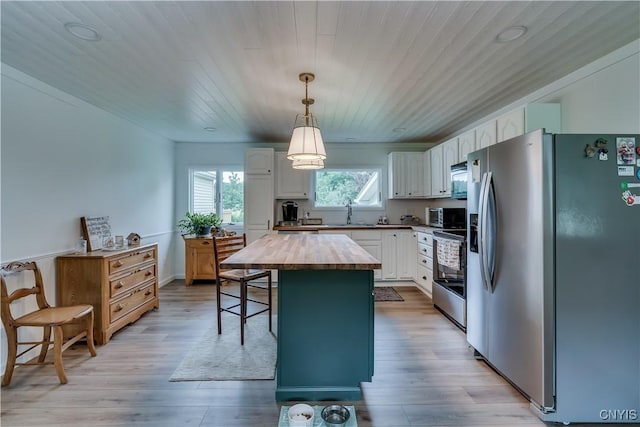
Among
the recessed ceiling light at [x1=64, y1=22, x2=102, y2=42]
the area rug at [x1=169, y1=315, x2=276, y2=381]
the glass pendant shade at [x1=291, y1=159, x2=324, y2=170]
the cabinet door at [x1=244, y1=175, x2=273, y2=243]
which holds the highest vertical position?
the recessed ceiling light at [x1=64, y1=22, x2=102, y2=42]

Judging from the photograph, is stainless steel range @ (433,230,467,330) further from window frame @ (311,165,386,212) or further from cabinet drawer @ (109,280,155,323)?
cabinet drawer @ (109,280,155,323)

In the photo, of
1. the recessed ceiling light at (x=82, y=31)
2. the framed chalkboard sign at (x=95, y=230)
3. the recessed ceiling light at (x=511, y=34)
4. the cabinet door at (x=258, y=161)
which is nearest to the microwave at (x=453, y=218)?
the recessed ceiling light at (x=511, y=34)

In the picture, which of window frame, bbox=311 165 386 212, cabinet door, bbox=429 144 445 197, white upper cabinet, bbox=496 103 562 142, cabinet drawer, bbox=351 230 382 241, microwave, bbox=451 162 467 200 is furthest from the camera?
window frame, bbox=311 165 386 212

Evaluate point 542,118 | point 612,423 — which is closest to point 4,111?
point 542,118

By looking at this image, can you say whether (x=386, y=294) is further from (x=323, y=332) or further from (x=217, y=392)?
(x=217, y=392)

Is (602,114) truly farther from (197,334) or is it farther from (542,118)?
(197,334)

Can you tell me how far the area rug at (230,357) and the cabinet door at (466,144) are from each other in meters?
3.04

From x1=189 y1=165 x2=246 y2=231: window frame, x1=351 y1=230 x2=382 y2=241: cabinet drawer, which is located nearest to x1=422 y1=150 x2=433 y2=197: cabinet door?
x1=351 y1=230 x2=382 y2=241: cabinet drawer

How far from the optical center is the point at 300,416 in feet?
5.22

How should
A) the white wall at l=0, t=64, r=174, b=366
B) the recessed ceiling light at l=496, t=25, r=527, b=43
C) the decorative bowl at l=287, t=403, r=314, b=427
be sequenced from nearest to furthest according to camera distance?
the decorative bowl at l=287, t=403, r=314, b=427 < the recessed ceiling light at l=496, t=25, r=527, b=43 < the white wall at l=0, t=64, r=174, b=366

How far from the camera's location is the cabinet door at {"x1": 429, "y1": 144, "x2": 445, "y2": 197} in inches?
173

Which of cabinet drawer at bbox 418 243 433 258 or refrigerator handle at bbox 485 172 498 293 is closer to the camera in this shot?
refrigerator handle at bbox 485 172 498 293

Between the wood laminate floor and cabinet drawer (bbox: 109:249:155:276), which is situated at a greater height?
cabinet drawer (bbox: 109:249:155:276)

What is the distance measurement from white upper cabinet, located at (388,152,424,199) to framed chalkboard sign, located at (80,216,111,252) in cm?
407
